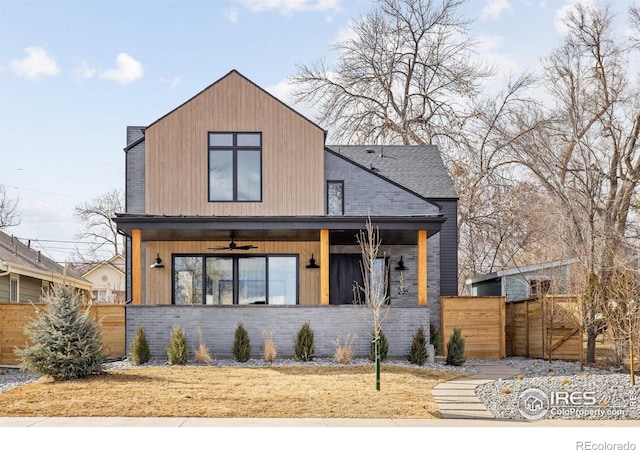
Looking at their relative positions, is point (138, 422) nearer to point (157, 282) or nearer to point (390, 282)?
point (157, 282)

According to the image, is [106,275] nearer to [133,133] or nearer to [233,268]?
[133,133]

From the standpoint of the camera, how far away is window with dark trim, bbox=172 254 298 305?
20.3 meters

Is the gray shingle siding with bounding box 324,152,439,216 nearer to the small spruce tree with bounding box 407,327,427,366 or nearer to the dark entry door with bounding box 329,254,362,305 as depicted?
the dark entry door with bounding box 329,254,362,305

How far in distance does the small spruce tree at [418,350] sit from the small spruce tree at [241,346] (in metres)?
3.69

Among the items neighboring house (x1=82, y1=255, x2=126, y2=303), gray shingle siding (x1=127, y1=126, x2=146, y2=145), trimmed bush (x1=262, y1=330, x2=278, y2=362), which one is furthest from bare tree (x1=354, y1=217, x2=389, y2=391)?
neighboring house (x1=82, y1=255, x2=126, y2=303)

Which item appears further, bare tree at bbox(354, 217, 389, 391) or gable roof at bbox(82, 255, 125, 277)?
gable roof at bbox(82, 255, 125, 277)

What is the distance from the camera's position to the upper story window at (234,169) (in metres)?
19.9

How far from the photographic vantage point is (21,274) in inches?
931

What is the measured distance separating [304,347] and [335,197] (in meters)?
5.44

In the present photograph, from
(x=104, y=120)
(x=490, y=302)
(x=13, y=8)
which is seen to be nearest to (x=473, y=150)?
(x=490, y=302)

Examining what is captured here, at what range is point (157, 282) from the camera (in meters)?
20.3

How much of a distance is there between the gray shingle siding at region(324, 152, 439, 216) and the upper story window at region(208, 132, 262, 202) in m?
2.27

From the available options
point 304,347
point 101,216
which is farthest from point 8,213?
point 304,347

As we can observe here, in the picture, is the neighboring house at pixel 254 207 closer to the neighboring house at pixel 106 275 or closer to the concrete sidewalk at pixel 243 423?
the concrete sidewalk at pixel 243 423
